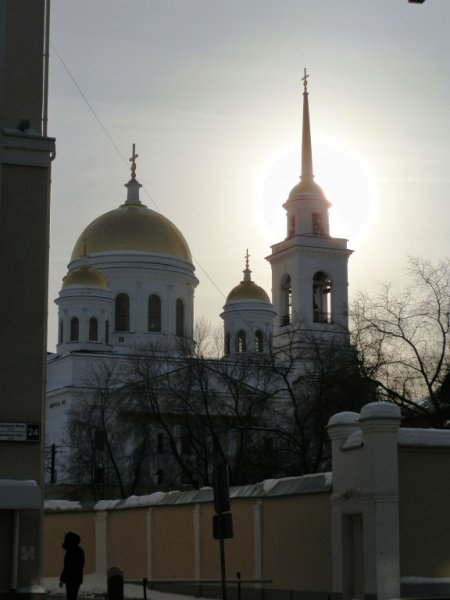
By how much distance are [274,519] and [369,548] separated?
13.9 feet

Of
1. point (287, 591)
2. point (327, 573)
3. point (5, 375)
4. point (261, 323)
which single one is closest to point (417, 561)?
point (327, 573)

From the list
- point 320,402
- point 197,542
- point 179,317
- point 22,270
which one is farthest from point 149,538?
point 179,317

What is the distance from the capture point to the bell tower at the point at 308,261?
7862 cm

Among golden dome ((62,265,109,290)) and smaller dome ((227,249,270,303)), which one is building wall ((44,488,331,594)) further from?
smaller dome ((227,249,270,303))

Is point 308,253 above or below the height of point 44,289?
above

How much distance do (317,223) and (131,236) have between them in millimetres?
11189

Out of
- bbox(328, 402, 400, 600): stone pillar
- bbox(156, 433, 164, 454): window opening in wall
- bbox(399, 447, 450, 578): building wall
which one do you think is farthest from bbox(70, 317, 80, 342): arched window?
bbox(399, 447, 450, 578): building wall

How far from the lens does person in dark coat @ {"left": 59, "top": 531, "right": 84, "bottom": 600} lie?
60.4ft

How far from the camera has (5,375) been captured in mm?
18438

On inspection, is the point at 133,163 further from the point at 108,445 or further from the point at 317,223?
the point at 108,445

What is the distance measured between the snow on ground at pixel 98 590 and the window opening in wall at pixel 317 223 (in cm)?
5120

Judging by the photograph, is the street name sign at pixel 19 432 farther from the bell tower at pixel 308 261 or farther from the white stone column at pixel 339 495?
the bell tower at pixel 308 261

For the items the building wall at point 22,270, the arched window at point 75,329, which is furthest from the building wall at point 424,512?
the arched window at point 75,329

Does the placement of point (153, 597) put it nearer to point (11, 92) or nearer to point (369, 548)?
point (369, 548)
